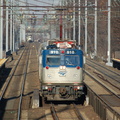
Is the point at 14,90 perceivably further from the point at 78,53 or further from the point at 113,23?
the point at 113,23

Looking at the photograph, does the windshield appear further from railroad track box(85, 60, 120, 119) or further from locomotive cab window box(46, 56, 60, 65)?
railroad track box(85, 60, 120, 119)

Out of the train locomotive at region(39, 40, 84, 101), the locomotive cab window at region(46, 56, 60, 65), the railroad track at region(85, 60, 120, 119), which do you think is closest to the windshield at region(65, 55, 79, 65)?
the train locomotive at region(39, 40, 84, 101)

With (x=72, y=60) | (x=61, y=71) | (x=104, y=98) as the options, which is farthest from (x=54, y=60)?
(x=104, y=98)

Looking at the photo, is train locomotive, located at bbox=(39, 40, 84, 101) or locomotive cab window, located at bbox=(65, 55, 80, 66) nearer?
train locomotive, located at bbox=(39, 40, 84, 101)

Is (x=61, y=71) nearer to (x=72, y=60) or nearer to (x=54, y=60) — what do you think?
(x=54, y=60)

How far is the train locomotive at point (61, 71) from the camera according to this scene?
1627cm

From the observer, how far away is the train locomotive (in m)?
16.3

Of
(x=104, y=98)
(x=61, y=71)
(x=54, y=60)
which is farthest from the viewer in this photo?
(x=104, y=98)

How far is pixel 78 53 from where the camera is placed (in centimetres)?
1639

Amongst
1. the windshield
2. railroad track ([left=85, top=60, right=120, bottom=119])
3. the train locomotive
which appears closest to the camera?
railroad track ([left=85, top=60, right=120, bottom=119])

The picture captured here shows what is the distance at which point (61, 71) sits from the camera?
1627 cm

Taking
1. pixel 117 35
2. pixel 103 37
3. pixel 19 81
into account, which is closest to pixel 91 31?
pixel 103 37

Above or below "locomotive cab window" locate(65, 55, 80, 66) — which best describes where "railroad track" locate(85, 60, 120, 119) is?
below

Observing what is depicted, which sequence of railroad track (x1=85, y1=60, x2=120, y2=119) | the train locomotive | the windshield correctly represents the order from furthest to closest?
the windshield → the train locomotive → railroad track (x1=85, y1=60, x2=120, y2=119)
